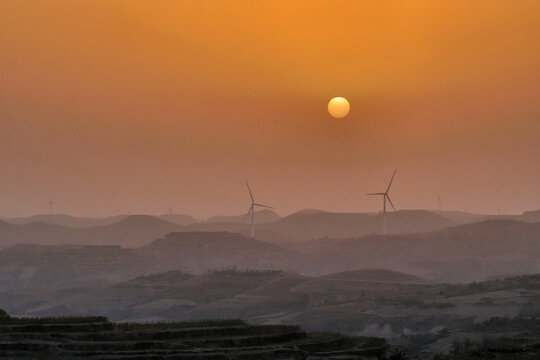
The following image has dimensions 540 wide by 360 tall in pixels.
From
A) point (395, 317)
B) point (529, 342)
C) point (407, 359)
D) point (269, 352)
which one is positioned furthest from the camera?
point (395, 317)

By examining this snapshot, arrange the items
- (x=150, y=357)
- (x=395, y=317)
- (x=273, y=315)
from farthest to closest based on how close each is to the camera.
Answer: (x=273, y=315), (x=395, y=317), (x=150, y=357)

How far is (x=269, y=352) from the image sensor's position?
85.5 metres

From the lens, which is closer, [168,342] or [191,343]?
[168,342]

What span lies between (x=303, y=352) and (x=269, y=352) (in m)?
4.22

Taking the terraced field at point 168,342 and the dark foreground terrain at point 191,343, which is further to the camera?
the dark foreground terrain at point 191,343

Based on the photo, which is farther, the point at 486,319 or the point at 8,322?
the point at 486,319

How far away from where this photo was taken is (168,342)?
88.9 metres

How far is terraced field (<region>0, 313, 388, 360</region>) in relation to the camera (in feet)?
272

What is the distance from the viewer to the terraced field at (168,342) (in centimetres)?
8281

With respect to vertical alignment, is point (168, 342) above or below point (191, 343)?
above

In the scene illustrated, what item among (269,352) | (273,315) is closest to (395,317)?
(273,315)

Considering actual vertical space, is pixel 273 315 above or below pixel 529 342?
above

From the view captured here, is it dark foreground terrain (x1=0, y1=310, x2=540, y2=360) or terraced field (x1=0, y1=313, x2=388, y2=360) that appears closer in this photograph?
terraced field (x1=0, y1=313, x2=388, y2=360)

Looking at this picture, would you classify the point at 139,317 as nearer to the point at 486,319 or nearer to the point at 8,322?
the point at 486,319
